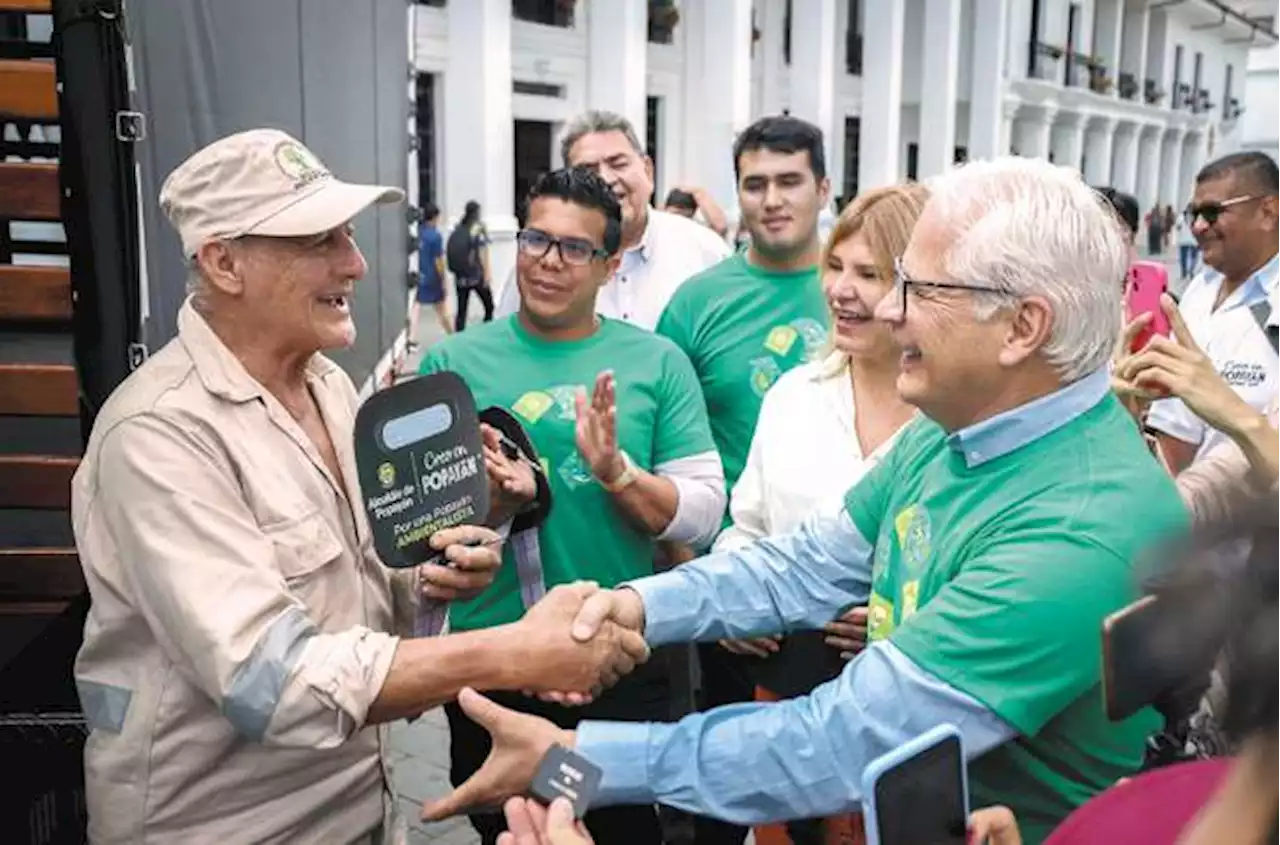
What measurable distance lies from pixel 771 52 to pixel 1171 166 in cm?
3039

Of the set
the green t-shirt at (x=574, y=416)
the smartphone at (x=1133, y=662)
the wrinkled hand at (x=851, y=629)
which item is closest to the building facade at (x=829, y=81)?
the green t-shirt at (x=574, y=416)

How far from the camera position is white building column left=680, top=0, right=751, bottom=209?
19.3m

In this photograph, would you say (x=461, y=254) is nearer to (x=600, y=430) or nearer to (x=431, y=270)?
(x=431, y=270)

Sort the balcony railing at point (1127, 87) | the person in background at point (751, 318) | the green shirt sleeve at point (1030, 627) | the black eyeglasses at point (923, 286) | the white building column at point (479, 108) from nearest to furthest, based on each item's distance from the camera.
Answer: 1. the green shirt sleeve at point (1030, 627)
2. the black eyeglasses at point (923, 286)
3. the person in background at point (751, 318)
4. the white building column at point (479, 108)
5. the balcony railing at point (1127, 87)

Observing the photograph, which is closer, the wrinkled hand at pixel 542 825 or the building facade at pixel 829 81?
the wrinkled hand at pixel 542 825

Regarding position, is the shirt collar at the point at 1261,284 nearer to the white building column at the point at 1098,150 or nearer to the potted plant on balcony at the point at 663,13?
the potted plant on balcony at the point at 663,13

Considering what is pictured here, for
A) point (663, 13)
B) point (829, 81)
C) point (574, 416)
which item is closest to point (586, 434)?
point (574, 416)

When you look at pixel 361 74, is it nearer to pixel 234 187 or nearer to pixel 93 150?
pixel 93 150

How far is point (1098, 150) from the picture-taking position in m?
38.5

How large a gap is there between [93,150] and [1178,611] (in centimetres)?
206

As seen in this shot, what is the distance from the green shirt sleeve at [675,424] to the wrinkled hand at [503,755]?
1.22 meters

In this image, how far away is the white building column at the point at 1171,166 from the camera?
44.8 m

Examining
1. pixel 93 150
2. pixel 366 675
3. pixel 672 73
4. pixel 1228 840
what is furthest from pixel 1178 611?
pixel 672 73

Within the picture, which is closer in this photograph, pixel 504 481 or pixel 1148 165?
pixel 504 481
